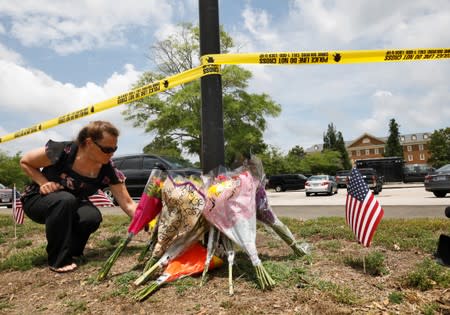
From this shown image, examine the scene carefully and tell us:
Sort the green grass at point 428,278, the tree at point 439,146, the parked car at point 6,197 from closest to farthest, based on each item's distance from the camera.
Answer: the green grass at point 428,278
the parked car at point 6,197
the tree at point 439,146

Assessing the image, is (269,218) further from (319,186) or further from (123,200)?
(319,186)

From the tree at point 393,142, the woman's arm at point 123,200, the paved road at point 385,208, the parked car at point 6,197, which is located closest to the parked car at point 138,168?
the paved road at point 385,208

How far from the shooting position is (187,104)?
26250 mm

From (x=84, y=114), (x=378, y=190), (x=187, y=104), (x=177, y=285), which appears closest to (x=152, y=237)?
(x=177, y=285)

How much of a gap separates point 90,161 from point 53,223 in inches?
26.8

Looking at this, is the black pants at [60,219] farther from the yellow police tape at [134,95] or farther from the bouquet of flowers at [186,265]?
the yellow police tape at [134,95]

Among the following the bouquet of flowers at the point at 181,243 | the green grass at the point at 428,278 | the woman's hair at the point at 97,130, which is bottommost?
the green grass at the point at 428,278

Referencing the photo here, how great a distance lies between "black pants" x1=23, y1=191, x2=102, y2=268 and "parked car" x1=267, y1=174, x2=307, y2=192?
2772cm

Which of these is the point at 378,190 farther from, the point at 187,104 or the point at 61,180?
the point at 61,180

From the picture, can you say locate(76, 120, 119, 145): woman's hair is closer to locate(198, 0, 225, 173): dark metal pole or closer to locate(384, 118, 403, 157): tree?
locate(198, 0, 225, 173): dark metal pole

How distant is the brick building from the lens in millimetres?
93488

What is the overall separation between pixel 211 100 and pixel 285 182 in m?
28.2

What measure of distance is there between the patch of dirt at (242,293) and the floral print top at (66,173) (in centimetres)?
81

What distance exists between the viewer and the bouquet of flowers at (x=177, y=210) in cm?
295
